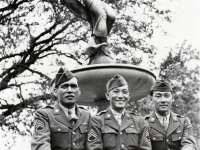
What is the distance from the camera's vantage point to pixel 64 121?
412 centimetres

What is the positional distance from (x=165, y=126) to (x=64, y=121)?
1.10 metres

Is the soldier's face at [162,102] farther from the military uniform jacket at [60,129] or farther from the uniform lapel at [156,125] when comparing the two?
the military uniform jacket at [60,129]

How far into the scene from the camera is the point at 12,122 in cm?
1259

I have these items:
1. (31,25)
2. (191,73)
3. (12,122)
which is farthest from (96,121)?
(191,73)

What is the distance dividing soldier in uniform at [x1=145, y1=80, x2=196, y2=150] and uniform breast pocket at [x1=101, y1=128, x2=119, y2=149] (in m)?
0.50

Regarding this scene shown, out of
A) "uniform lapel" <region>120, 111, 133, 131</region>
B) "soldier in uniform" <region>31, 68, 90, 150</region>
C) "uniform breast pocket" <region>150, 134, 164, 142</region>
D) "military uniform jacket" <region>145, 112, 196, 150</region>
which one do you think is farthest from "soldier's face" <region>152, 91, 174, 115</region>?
"soldier in uniform" <region>31, 68, 90, 150</region>

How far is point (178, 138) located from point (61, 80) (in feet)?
4.44

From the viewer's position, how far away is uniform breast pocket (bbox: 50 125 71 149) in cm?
406

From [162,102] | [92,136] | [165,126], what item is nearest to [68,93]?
[92,136]

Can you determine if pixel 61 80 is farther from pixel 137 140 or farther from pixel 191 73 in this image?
pixel 191 73

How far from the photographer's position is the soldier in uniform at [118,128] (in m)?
4.10

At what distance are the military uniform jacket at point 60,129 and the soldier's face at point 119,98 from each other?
33 cm

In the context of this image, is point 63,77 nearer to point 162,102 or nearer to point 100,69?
point 162,102

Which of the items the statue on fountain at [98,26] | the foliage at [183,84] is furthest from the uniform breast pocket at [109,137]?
the foliage at [183,84]
